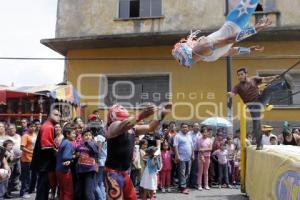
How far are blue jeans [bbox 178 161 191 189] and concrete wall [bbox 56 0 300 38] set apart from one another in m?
6.90

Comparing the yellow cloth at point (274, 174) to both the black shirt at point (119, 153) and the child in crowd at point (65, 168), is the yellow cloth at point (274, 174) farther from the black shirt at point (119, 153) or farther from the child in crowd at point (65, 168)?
the child in crowd at point (65, 168)

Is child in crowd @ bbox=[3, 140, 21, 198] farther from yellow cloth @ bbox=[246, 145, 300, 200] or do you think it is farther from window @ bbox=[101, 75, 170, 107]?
window @ bbox=[101, 75, 170, 107]

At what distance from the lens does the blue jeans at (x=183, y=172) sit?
10.5 metres

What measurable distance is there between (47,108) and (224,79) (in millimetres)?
6498

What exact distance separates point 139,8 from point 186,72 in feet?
10.8

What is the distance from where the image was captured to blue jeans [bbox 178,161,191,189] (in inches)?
415

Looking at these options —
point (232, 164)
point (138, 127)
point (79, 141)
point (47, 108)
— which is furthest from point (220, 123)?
point (138, 127)

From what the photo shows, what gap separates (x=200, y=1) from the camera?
16.6 metres

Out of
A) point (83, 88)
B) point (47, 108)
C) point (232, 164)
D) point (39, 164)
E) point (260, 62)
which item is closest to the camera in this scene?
point (39, 164)

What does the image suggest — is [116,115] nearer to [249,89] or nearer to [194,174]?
[249,89]

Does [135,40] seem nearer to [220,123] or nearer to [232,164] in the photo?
[220,123]

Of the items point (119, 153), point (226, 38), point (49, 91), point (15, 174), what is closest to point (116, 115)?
point (119, 153)

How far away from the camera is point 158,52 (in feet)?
54.7

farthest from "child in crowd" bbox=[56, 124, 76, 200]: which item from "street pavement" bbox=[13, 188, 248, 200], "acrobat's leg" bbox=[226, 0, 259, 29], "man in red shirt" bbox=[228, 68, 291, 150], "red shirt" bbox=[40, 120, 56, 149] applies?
"acrobat's leg" bbox=[226, 0, 259, 29]
